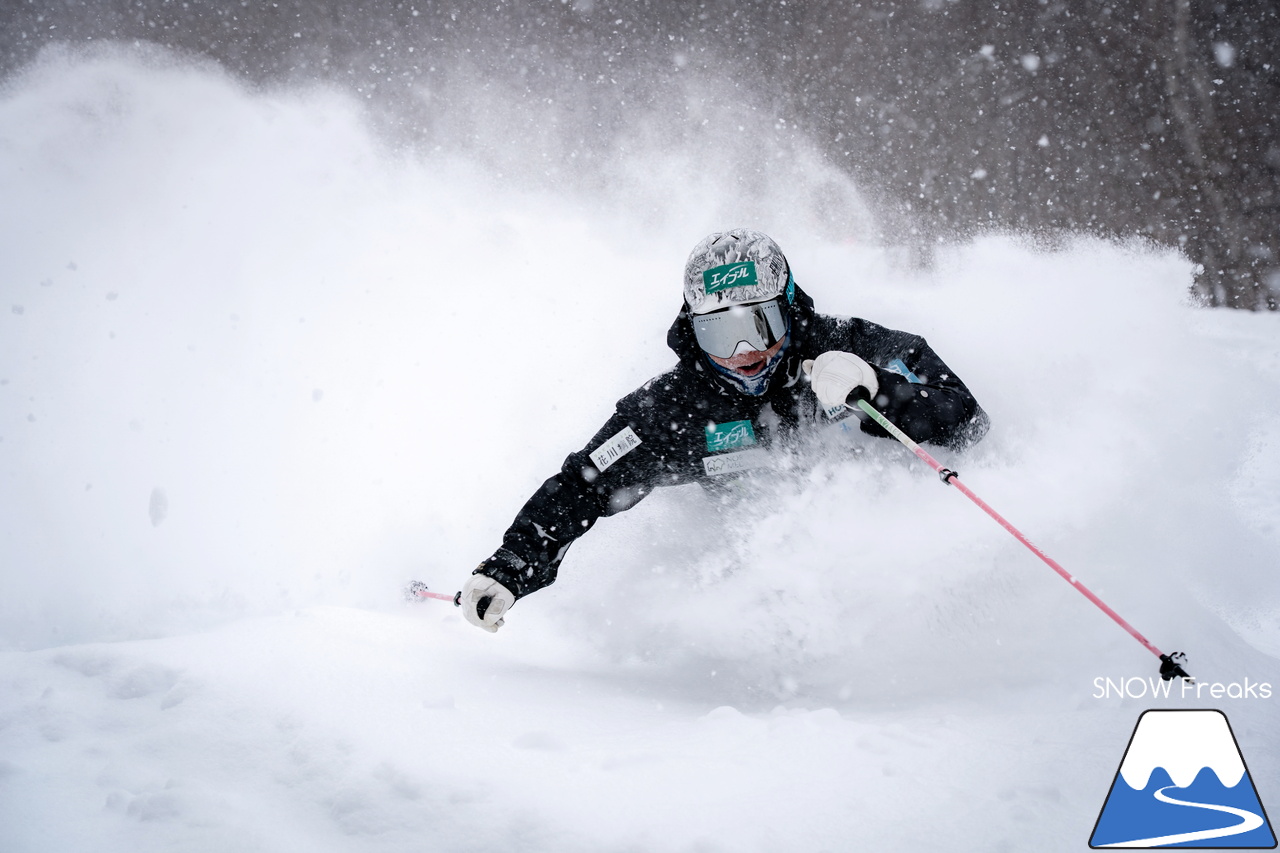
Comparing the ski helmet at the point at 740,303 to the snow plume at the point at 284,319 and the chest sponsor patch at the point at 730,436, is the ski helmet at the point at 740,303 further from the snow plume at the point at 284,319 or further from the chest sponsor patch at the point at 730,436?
the snow plume at the point at 284,319

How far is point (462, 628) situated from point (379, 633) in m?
0.36

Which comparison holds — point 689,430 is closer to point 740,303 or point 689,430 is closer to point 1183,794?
point 740,303

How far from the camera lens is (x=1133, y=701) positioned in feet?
5.42

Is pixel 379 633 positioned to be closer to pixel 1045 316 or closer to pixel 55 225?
pixel 1045 316

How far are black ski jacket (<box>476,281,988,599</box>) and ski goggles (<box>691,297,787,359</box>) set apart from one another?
0.12 meters

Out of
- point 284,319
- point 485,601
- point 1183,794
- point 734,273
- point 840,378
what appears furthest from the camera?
point 284,319

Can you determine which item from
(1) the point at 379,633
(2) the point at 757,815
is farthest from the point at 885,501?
(1) the point at 379,633

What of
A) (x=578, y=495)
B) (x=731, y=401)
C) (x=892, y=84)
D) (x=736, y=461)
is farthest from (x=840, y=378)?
(x=892, y=84)

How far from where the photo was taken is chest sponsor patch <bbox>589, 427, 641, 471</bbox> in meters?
2.48

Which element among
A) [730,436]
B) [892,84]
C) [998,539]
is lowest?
[998,539]

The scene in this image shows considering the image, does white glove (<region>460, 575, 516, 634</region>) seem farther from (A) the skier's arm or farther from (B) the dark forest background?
(B) the dark forest background

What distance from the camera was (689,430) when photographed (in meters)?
2.47

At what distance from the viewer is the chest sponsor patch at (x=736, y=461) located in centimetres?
248

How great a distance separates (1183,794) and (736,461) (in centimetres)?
150
